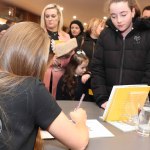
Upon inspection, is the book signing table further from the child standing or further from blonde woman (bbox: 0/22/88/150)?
the child standing

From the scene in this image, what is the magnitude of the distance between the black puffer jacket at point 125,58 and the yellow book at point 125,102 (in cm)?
26

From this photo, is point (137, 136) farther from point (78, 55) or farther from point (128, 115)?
point (78, 55)

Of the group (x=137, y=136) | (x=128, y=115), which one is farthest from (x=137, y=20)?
(x=137, y=136)

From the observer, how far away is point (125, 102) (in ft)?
4.52

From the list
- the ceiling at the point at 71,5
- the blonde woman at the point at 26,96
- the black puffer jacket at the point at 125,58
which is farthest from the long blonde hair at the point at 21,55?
the ceiling at the point at 71,5

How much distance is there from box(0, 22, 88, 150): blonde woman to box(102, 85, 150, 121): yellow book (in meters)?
0.38

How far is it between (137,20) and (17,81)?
1017mm

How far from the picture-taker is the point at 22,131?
904mm

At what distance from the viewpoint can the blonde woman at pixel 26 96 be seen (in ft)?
2.86

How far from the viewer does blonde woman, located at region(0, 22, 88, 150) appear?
0.87 meters

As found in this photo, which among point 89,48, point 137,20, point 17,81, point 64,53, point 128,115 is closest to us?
point 17,81

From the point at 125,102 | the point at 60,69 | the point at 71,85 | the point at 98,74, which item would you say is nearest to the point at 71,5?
the point at 60,69

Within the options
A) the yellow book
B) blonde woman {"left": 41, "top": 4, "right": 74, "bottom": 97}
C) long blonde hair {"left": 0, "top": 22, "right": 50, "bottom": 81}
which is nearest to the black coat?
blonde woman {"left": 41, "top": 4, "right": 74, "bottom": 97}

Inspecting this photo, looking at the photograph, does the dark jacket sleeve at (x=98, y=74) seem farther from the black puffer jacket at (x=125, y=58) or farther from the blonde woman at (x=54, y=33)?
the blonde woman at (x=54, y=33)
